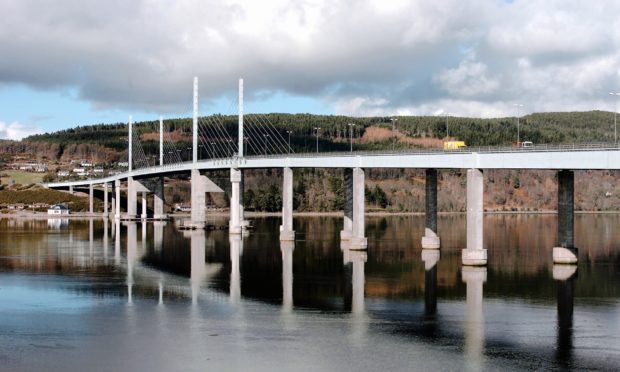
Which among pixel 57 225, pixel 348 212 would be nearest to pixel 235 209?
A: pixel 348 212

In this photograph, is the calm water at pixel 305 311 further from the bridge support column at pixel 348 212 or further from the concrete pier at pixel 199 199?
the concrete pier at pixel 199 199

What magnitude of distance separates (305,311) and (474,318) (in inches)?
329

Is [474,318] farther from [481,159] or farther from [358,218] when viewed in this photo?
[358,218]

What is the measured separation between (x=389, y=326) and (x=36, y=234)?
245 feet

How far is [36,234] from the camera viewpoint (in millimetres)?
100438

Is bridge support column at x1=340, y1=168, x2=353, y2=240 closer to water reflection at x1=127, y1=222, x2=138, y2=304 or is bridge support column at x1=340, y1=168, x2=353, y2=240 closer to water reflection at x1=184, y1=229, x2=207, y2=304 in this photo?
water reflection at x1=184, y1=229, x2=207, y2=304

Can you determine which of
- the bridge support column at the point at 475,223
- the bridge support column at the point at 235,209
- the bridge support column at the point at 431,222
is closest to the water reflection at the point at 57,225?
the bridge support column at the point at 235,209

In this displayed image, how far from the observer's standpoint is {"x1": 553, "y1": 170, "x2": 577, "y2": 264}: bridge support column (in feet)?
197

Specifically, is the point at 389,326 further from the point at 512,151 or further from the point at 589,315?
the point at 512,151

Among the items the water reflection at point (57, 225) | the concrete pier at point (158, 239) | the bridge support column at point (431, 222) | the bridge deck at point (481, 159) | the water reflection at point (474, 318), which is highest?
the bridge deck at point (481, 159)

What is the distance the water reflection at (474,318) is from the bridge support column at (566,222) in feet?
22.6

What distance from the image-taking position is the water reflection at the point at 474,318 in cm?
2991

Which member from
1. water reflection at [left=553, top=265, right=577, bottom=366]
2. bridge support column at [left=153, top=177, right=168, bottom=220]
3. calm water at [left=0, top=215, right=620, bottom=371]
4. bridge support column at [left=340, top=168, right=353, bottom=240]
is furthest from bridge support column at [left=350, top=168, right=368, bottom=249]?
bridge support column at [left=153, top=177, right=168, bottom=220]

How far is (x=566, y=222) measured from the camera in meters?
60.0
